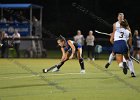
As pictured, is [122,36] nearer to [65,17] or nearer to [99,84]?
[99,84]

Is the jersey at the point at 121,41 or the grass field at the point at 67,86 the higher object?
the jersey at the point at 121,41

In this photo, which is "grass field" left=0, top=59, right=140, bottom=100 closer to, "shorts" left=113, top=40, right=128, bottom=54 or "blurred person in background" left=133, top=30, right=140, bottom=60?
"shorts" left=113, top=40, right=128, bottom=54

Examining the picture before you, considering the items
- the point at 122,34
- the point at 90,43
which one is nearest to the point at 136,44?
the point at 90,43

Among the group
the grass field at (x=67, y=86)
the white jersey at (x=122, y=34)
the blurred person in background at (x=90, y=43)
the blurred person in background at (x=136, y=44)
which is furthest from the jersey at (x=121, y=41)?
the blurred person in background at (x=136, y=44)

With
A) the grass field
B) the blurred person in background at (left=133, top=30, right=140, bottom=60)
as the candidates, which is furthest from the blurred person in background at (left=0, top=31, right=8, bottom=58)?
the grass field

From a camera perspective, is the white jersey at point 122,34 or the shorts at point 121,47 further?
the white jersey at point 122,34

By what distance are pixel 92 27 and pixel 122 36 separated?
111 ft

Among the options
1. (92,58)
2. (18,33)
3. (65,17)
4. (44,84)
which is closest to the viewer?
(44,84)

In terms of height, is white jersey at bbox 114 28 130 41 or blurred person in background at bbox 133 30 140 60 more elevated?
white jersey at bbox 114 28 130 41

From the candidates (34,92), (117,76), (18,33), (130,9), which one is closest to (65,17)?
(130,9)

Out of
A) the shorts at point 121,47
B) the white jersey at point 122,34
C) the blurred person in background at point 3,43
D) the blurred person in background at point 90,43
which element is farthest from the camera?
the blurred person in background at point 3,43

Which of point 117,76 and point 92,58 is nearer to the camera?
point 117,76

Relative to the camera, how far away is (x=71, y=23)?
5406 cm

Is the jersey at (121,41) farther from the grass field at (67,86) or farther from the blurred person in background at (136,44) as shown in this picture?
the blurred person in background at (136,44)
